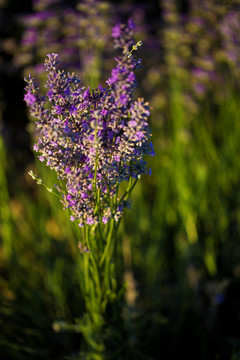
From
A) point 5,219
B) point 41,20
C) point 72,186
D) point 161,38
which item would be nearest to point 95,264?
point 72,186

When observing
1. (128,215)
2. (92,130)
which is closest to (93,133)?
(92,130)

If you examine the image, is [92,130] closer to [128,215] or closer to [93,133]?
[93,133]

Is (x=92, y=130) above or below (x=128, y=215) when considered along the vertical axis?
below

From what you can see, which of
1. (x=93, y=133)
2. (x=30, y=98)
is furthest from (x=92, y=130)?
(x=30, y=98)

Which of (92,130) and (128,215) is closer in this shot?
(92,130)

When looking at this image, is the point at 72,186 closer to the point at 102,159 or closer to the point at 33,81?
the point at 102,159
